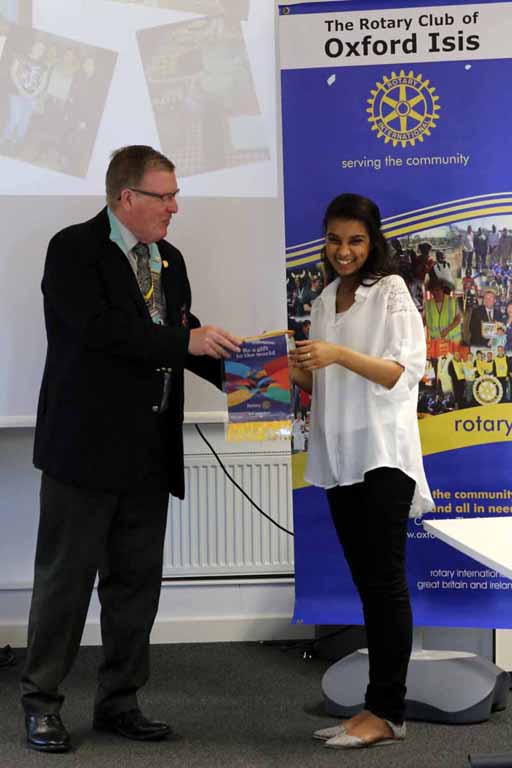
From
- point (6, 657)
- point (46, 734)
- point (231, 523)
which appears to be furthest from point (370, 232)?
point (6, 657)

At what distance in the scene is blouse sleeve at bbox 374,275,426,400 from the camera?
288 centimetres

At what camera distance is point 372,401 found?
2891 millimetres

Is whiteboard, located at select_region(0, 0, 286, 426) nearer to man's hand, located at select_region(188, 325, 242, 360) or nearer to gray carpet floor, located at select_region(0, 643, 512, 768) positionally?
man's hand, located at select_region(188, 325, 242, 360)

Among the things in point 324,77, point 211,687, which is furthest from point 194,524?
point 324,77

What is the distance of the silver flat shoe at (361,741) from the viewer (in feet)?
9.63

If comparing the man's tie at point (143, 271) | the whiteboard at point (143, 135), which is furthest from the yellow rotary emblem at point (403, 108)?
the man's tie at point (143, 271)

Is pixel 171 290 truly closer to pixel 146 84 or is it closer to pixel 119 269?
pixel 119 269

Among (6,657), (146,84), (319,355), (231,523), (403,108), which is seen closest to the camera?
(319,355)

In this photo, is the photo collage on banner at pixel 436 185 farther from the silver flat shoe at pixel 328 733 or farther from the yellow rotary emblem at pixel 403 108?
the silver flat shoe at pixel 328 733

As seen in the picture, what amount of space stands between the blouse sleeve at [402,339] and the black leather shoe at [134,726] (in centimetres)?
119

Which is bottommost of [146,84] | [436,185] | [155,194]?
[155,194]

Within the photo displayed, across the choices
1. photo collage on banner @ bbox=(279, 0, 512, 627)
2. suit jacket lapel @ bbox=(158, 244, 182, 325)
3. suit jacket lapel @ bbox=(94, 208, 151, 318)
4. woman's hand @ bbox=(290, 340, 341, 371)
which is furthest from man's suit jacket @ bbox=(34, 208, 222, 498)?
photo collage on banner @ bbox=(279, 0, 512, 627)

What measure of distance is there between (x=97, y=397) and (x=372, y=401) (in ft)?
2.54

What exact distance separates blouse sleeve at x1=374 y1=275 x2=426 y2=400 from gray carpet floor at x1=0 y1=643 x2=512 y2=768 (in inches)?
40.0
